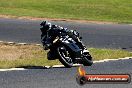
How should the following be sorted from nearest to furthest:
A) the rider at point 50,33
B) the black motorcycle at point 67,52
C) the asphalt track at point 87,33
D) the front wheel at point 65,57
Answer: the front wheel at point 65,57 < the black motorcycle at point 67,52 < the rider at point 50,33 < the asphalt track at point 87,33

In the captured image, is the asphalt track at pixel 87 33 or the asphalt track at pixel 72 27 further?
the asphalt track at pixel 87 33

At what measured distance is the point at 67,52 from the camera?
13.9 m

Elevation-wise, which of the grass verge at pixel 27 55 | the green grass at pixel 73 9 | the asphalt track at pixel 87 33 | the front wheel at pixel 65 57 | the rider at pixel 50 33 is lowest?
the green grass at pixel 73 9

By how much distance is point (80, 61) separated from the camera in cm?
1407

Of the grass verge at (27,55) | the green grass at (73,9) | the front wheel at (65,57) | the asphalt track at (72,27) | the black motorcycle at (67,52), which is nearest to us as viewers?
the asphalt track at (72,27)

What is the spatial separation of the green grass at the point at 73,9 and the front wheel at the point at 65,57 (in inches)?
659

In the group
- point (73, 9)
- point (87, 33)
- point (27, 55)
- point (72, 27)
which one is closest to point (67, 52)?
point (27, 55)

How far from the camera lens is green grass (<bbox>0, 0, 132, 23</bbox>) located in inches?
1265

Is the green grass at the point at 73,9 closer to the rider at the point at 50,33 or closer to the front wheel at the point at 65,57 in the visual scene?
the rider at the point at 50,33

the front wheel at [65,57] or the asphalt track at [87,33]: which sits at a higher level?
the front wheel at [65,57]

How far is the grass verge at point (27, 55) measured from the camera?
14.4 meters

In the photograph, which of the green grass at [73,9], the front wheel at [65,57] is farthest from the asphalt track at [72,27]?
the green grass at [73,9]

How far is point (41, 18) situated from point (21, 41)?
942 centimetres

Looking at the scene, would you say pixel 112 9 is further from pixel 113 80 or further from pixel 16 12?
pixel 113 80
